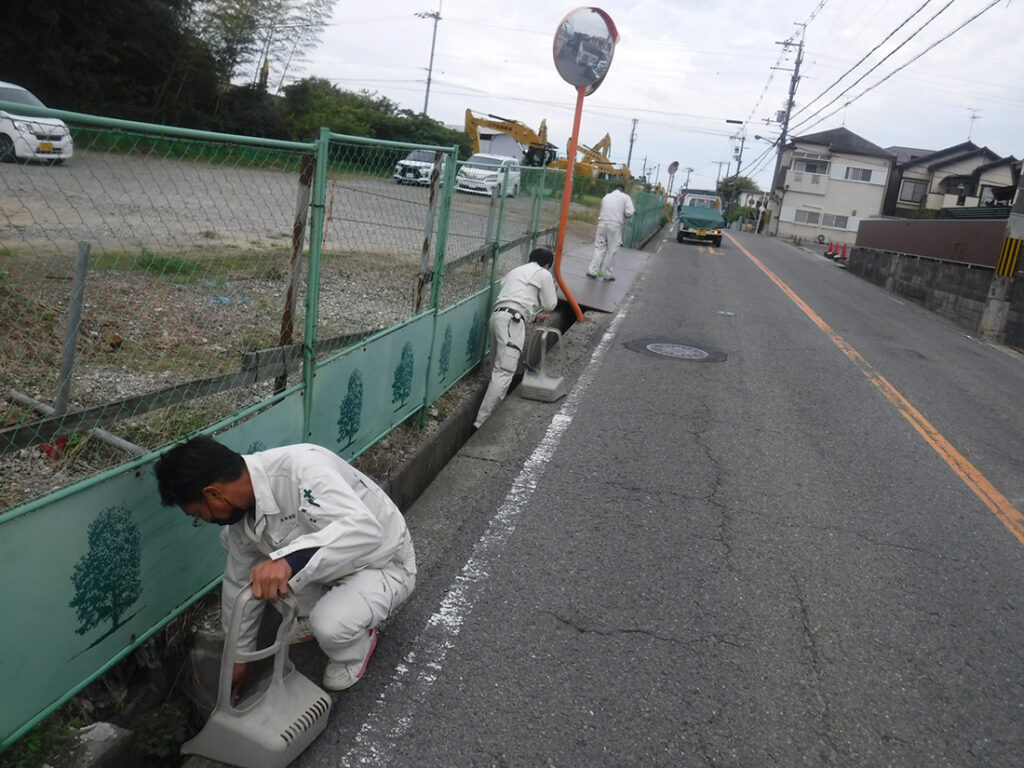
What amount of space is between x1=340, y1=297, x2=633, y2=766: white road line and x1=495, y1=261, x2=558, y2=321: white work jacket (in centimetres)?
177

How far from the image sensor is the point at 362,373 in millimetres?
4340

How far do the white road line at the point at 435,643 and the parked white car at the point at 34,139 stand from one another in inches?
80.5

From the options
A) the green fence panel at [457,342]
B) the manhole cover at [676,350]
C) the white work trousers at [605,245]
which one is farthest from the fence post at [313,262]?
the white work trousers at [605,245]

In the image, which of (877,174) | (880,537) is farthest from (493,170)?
(877,174)

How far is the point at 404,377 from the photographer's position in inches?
199

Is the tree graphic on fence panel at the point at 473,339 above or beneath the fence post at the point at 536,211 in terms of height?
beneath

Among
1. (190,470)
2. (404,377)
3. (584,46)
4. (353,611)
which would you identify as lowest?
(353,611)

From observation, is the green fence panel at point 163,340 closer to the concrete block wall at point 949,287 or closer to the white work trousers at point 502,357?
the white work trousers at point 502,357

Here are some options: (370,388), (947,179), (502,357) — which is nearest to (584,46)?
(502,357)

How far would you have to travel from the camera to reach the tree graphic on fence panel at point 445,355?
5.92m

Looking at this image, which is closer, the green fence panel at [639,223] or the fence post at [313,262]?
the fence post at [313,262]

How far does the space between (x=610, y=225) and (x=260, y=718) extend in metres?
12.8

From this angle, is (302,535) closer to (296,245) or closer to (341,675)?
(341,675)

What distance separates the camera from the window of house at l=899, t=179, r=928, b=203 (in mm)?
55969
